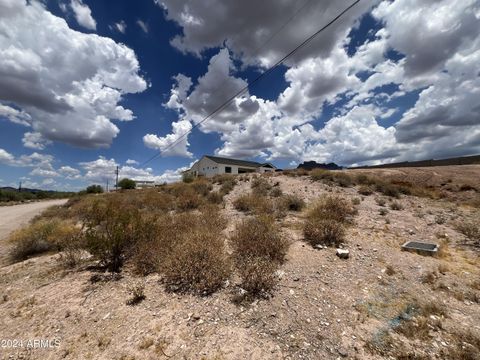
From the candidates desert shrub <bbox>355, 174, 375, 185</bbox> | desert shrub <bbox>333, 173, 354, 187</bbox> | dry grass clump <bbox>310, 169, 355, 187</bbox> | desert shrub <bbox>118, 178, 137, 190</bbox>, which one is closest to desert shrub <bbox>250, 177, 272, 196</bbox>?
dry grass clump <bbox>310, 169, 355, 187</bbox>

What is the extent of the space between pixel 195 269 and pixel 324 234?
3759 mm

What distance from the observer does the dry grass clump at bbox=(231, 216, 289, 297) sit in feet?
12.8

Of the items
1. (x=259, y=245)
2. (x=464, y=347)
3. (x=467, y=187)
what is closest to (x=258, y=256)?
(x=259, y=245)

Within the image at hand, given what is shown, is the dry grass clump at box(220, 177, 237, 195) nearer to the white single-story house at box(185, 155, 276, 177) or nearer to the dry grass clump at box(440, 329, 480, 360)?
the dry grass clump at box(440, 329, 480, 360)

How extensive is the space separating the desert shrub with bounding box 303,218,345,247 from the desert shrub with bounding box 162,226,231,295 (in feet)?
9.14

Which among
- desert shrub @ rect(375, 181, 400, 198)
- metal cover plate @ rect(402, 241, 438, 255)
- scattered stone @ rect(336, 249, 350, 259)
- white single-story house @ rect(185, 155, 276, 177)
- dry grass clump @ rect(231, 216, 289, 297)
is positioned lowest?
metal cover plate @ rect(402, 241, 438, 255)

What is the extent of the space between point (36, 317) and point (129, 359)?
2091 mm

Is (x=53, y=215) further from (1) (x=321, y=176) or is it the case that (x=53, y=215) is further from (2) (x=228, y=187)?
(1) (x=321, y=176)

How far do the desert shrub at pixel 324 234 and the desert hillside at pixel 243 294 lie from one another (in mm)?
28

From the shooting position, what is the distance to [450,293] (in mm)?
3891

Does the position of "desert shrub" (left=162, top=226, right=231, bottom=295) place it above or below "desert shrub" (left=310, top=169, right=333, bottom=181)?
below

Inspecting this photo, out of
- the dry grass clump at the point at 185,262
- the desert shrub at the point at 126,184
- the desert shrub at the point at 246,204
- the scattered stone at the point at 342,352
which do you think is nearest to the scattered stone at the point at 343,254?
the dry grass clump at the point at 185,262

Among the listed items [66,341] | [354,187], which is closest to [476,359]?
[66,341]

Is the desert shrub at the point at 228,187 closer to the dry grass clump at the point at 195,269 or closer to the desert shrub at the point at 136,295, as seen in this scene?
the dry grass clump at the point at 195,269
